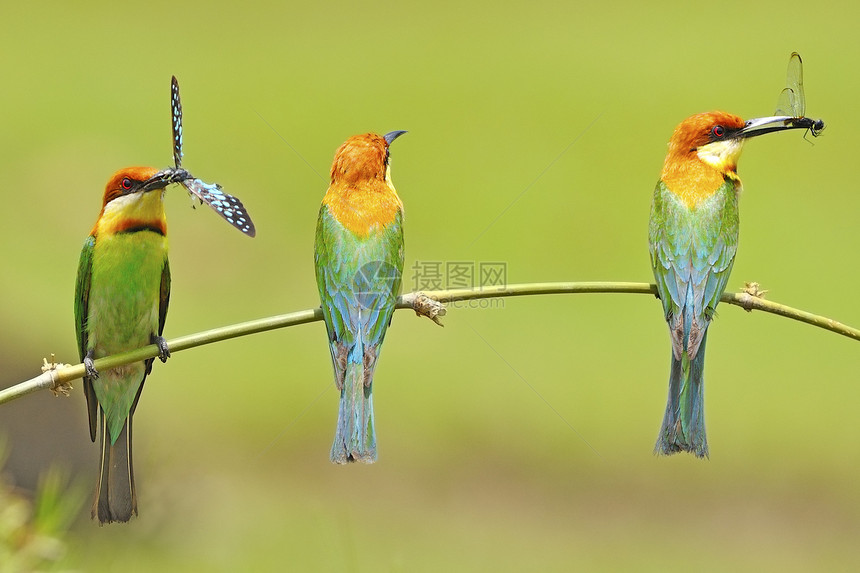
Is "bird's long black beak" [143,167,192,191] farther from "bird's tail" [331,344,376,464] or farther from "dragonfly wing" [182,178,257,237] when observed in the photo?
"bird's tail" [331,344,376,464]

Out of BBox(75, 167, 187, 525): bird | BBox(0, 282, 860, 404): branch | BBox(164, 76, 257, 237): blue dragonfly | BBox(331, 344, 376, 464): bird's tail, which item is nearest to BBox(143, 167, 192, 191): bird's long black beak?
BBox(164, 76, 257, 237): blue dragonfly

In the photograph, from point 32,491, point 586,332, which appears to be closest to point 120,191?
point 32,491

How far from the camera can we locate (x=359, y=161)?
1.92 meters

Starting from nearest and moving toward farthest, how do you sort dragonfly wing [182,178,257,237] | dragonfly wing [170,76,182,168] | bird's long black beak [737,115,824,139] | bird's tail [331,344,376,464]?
dragonfly wing [182,178,257,237] < dragonfly wing [170,76,182,168] < bird's tail [331,344,376,464] < bird's long black beak [737,115,824,139]

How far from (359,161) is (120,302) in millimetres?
678

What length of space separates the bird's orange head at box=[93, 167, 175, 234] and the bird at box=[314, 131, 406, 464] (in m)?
0.37

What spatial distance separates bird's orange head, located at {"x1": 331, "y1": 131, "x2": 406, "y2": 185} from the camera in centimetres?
193

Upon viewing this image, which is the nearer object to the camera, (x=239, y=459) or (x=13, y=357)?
(x=13, y=357)

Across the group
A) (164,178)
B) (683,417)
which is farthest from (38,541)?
(683,417)

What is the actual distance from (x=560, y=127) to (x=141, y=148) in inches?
118

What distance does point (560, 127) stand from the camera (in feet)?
→ 23.5

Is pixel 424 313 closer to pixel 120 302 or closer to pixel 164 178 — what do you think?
pixel 164 178

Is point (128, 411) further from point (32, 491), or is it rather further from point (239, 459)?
point (239, 459)

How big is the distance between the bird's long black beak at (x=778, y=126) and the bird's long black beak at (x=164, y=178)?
1049 millimetres
